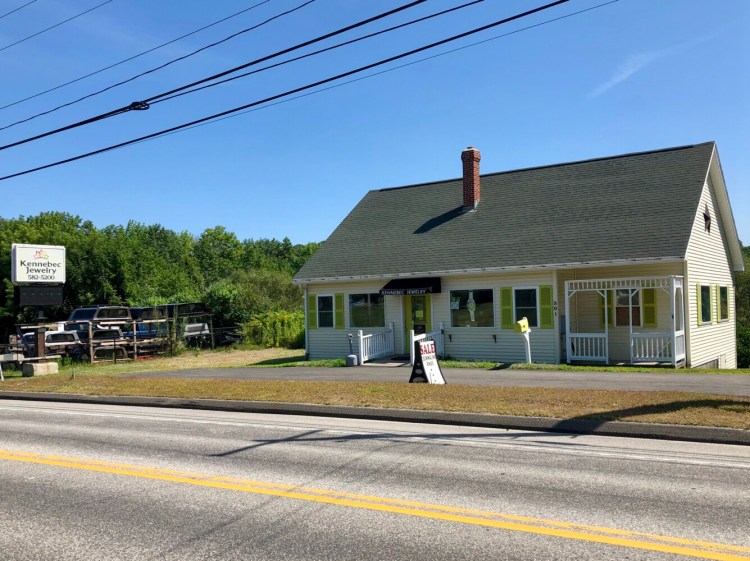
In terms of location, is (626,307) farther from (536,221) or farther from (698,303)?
(536,221)

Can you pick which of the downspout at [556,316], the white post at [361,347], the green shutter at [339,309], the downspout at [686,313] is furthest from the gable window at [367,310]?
the downspout at [686,313]

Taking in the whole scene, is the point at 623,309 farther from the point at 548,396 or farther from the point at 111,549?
the point at 111,549

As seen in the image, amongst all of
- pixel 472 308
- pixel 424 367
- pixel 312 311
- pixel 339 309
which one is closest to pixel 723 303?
pixel 472 308

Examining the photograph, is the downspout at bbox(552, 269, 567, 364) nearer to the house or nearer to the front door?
the house

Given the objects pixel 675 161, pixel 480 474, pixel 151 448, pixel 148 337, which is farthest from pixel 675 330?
pixel 148 337

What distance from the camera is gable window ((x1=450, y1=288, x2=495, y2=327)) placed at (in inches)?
837

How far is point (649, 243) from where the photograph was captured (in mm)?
18734

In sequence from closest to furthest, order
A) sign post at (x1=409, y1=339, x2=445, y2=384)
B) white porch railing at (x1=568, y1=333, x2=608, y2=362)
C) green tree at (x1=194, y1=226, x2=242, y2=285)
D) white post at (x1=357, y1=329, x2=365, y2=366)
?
sign post at (x1=409, y1=339, x2=445, y2=384) → white porch railing at (x1=568, y1=333, x2=608, y2=362) → white post at (x1=357, y1=329, x2=365, y2=366) → green tree at (x1=194, y1=226, x2=242, y2=285)

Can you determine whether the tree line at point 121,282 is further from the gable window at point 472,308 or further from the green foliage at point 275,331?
the gable window at point 472,308

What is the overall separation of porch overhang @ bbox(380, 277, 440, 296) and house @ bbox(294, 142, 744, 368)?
0.06 meters

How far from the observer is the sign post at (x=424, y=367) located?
48.2 feet

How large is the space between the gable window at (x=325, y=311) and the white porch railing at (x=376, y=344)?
1.89 metres

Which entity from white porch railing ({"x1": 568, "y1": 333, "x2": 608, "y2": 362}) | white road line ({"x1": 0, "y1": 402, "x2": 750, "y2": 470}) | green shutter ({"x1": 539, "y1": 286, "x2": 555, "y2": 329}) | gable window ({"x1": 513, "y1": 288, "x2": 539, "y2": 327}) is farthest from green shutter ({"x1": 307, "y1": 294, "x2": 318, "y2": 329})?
white road line ({"x1": 0, "y1": 402, "x2": 750, "y2": 470})

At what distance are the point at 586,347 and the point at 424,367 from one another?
7.36 meters
